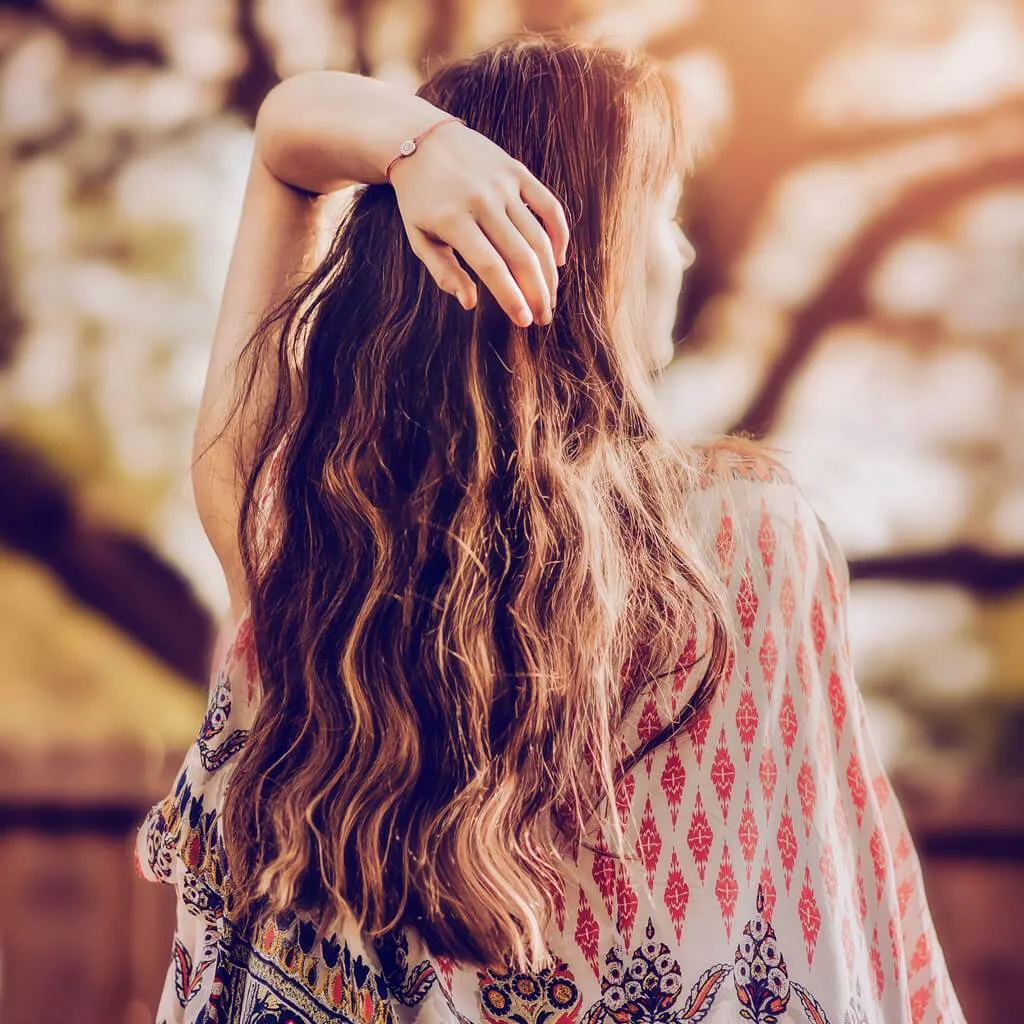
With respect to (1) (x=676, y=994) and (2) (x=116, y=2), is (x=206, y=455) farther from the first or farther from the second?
(2) (x=116, y=2)

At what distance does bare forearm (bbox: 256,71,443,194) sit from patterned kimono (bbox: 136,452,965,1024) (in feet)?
0.95

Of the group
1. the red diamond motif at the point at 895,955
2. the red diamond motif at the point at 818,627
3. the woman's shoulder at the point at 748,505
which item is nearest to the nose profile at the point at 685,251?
the woman's shoulder at the point at 748,505

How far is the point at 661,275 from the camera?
2.56 ft

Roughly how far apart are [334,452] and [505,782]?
0.23 meters

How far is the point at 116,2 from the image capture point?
Answer: 9.60ft

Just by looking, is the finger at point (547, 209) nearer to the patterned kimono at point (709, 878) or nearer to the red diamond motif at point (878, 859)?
the patterned kimono at point (709, 878)

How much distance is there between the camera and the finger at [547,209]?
0.65 meters

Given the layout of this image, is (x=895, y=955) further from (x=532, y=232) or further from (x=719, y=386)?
(x=719, y=386)

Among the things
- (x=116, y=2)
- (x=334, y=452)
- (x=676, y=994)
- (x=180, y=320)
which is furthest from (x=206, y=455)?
→ (x=116, y=2)

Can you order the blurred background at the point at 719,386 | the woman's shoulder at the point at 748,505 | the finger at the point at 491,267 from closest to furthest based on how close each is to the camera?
the finger at the point at 491,267
the woman's shoulder at the point at 748,505
the blurred background at the point at 719,386

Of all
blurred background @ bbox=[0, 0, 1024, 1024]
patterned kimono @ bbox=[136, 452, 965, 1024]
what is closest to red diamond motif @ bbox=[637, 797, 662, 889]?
patterned kimono @ bbox=[136, 452, 965, 1024]

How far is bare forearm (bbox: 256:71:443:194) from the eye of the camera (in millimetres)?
692

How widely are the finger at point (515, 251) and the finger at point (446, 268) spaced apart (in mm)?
27

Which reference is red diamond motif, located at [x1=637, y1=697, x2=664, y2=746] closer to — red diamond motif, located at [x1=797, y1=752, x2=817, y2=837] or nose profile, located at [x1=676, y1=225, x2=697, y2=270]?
red diamond motif, located at [x1=797, y1=752, x2=817, y2=837]
